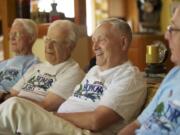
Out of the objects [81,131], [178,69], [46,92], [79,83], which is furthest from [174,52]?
[46,92]

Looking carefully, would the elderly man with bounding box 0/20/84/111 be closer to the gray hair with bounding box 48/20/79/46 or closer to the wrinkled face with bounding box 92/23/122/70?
the gray hair with bounding box 48/20/79/46

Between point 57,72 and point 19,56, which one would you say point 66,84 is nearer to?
point 57,72

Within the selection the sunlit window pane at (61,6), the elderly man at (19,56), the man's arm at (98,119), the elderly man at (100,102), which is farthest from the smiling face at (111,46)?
the sunlit window pane at (61,6)

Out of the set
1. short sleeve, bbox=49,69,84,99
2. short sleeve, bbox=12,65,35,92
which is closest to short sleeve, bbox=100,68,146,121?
short sleeve, bbox=49,69,84,99

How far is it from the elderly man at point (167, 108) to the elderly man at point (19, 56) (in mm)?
1234

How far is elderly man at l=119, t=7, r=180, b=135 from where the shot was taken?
5.07 feet

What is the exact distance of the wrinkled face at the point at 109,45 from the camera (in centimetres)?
202

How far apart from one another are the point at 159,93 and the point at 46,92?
880 millimetres

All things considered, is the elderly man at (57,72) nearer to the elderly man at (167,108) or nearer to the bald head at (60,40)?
the bald head at (60,40)

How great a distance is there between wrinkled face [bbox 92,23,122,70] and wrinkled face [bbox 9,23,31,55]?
3.09 feet

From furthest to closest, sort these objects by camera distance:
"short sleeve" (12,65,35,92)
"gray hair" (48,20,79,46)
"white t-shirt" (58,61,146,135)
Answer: "short sleeve" (12,65,35,92) → "gray hair" (48,20,79,46) → "white t-shirt" (58,61,146,135)

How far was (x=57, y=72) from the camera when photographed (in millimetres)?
2398

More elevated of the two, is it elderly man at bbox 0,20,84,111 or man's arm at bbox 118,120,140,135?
elderly man at bbox 0,20,84,111

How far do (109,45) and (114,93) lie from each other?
11.2 inches
